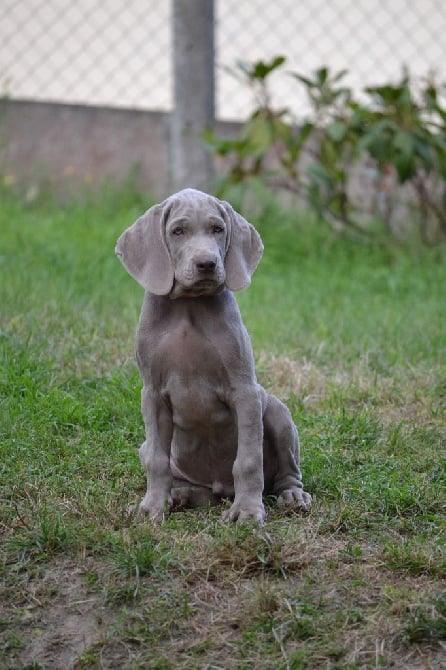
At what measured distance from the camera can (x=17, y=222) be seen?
8.28 metres

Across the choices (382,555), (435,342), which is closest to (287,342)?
(435,342)

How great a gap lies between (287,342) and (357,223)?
3.26 metres

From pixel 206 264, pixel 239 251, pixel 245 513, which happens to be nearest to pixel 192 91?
pixel 239 251

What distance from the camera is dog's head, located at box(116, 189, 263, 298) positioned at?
353cm

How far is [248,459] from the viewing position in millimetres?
3633

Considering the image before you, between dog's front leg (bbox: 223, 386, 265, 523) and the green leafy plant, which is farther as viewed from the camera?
the green leafy plant

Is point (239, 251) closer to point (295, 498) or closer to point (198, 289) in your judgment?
point (198, 289)

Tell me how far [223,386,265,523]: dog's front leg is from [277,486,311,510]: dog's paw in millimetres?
203

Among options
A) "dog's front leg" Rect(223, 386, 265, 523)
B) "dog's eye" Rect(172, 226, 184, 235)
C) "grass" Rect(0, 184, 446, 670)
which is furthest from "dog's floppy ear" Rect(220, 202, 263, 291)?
"grass" Rect(0, 184, 446, 670)

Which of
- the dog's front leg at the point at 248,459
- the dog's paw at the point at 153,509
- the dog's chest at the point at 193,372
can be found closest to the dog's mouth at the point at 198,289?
the dog's chest at the point at 193,372

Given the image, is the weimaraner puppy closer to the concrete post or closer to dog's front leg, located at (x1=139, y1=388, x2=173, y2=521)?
dog's front leg, located at (x1=139, y1=388, x2=173, y2=521)

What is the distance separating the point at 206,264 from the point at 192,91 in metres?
5.13

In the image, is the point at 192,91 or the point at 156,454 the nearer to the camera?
the point at 156,454

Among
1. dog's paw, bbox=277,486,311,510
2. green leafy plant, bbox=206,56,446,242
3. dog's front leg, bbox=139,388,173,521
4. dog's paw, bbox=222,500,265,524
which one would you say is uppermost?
green leafy plant, bbox=206,56,446,242
